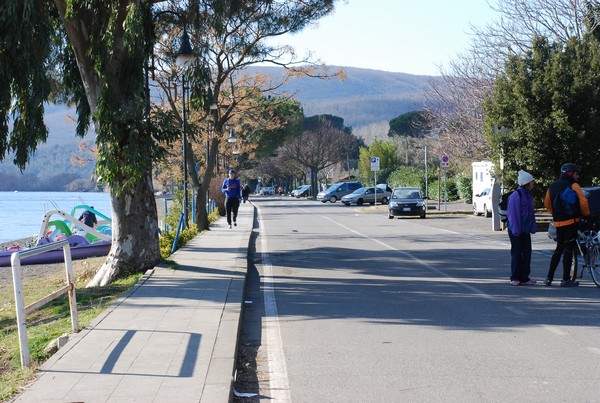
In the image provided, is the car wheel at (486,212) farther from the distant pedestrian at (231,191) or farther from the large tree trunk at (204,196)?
the large tree trunk at (204,196)

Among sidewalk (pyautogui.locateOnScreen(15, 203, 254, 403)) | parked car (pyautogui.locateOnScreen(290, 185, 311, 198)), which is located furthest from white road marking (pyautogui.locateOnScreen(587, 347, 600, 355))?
parked car (pyautogui.locateOnScreen(290, 185, 311, 198))

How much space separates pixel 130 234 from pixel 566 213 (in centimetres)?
763

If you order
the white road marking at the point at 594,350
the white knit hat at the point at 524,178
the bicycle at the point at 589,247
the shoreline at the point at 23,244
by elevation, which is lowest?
the shoreline at the point at 23,244

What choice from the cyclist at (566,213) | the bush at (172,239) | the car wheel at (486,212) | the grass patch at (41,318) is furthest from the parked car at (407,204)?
the cyclist at (566,213)

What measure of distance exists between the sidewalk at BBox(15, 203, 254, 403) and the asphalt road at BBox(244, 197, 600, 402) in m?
0.43

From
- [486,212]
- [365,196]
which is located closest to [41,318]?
[486,212]

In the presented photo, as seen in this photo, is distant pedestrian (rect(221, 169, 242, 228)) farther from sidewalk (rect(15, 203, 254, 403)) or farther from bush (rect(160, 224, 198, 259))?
sidewalk (rect(15, 203, 254, 403))

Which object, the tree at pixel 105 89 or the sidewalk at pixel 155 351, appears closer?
the sidewalk at pixel 155 351

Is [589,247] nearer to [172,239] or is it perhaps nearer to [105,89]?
[105,89]

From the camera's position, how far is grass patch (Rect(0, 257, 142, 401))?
22.5ft

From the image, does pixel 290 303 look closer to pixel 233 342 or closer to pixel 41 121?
pixel 233 342

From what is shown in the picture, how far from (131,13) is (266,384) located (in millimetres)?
8261

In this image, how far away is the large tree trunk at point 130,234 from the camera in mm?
14500

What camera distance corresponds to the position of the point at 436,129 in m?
53.8
